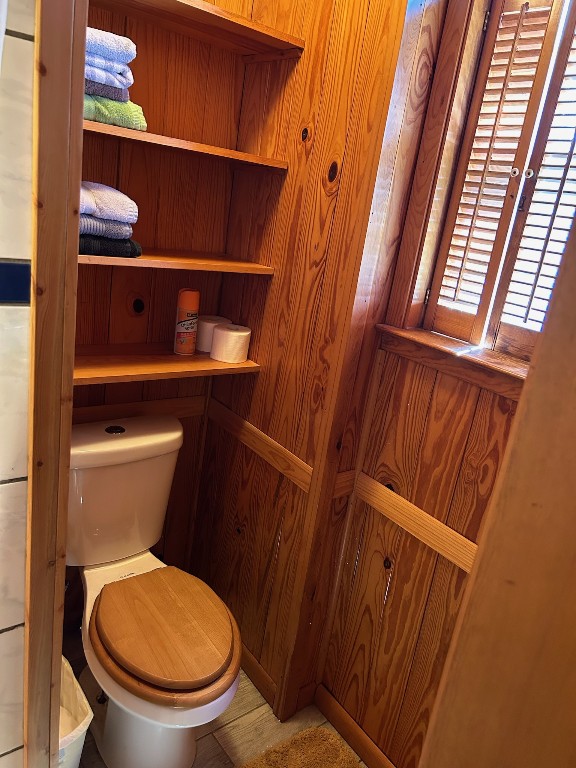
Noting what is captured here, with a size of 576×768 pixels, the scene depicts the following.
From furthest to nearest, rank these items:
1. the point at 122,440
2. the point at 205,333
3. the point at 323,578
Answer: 1. the point at 205,333
2. the point at 323,578
3. the point at 122,440

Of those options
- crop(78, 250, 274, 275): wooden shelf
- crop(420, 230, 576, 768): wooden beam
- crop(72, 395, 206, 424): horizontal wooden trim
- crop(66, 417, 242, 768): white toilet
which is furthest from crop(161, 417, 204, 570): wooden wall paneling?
crop(420, 230, 576, 768): wooden beam

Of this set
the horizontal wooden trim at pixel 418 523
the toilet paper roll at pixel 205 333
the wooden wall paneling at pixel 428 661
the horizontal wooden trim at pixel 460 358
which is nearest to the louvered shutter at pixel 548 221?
the horizontal wooden trim at pixel 460 358

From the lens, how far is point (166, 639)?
4.56 feet

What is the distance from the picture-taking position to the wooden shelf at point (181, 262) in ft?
4.43

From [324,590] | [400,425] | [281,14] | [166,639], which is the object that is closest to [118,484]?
[166,639]

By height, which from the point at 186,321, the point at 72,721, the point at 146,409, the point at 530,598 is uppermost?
the point at 530,598

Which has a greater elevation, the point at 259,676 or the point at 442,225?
the point at 442,225

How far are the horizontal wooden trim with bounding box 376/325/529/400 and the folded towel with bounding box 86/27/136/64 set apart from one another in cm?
88

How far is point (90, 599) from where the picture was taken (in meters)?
1.53

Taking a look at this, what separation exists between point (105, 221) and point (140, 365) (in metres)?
0.41

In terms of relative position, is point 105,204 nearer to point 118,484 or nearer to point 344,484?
point 118,484

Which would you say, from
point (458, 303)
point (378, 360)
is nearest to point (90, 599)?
point (378, 360)

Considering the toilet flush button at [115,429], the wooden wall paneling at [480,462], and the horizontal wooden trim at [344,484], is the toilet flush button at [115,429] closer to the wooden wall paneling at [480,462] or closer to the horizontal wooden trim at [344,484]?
the horizontal wooden trim at [344,484]

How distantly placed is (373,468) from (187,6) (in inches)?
49.2
